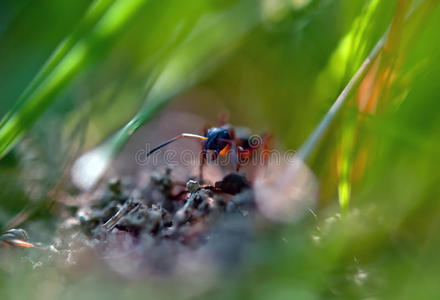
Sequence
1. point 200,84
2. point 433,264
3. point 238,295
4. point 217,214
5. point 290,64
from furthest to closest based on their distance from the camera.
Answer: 1. point 200,84
2. point 290,64
3. point 217,214
4. point 433,264
5. point 238,295

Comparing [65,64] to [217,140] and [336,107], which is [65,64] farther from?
[336,107]

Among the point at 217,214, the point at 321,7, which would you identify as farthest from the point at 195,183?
the point at 321,7

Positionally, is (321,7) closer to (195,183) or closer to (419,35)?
(419,35)

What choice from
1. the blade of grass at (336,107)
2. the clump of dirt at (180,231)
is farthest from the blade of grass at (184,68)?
the blade of grass at (336,107)

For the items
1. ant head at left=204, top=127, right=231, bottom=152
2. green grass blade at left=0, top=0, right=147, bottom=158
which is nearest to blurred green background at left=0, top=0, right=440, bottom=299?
green grass blade at left=0, top=0, right=147, bottom=158

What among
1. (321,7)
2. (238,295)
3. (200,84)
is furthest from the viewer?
(200,84)

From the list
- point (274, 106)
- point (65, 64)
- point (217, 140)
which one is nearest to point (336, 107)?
point (217, 140)
